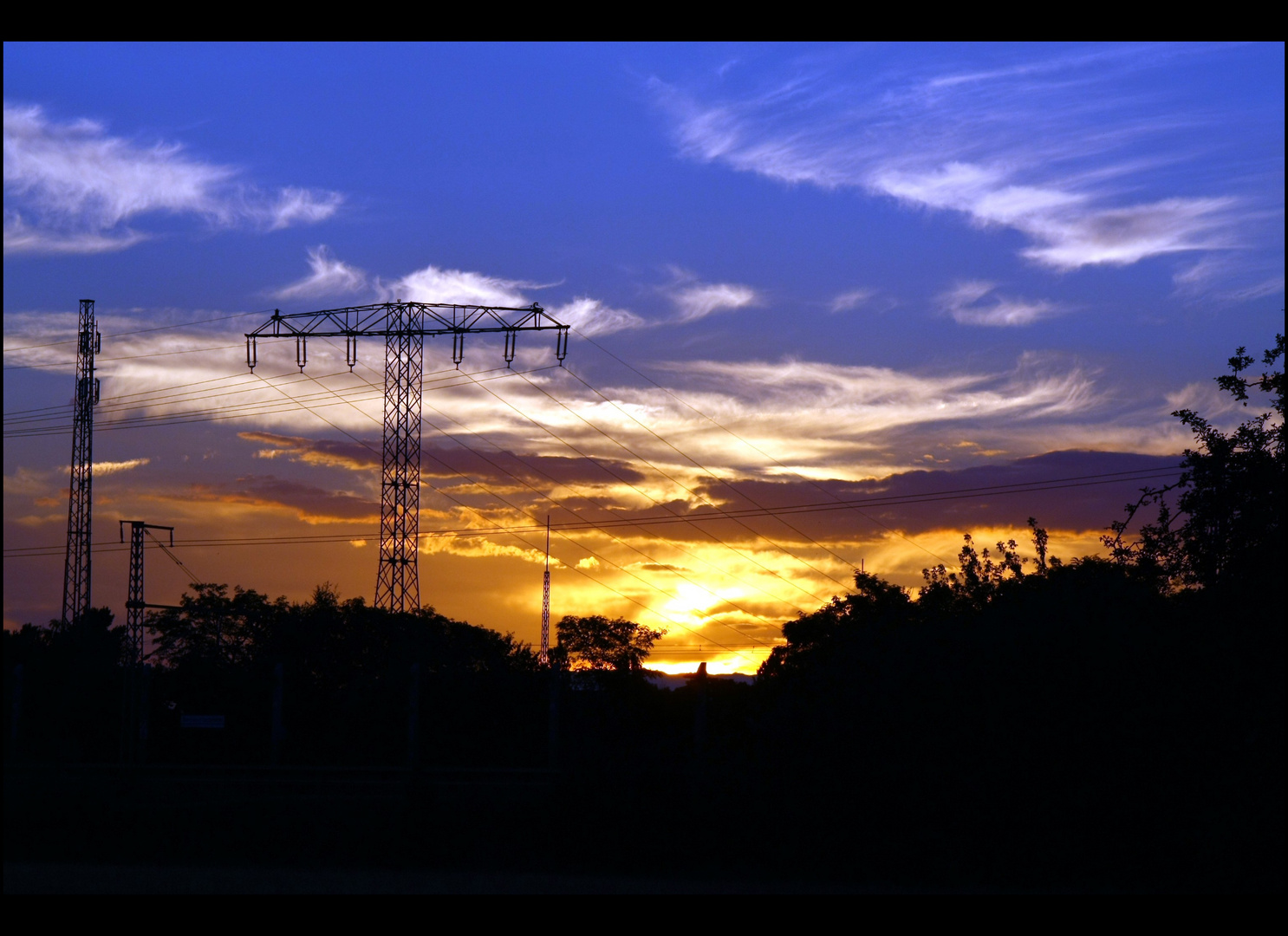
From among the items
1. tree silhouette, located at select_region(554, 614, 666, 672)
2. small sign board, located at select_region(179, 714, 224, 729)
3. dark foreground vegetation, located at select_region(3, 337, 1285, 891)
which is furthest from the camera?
tree silhouette, located at select_region(554, 614, 666, 672)

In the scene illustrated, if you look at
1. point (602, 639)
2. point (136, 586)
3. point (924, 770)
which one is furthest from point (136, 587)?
point (602, 639)

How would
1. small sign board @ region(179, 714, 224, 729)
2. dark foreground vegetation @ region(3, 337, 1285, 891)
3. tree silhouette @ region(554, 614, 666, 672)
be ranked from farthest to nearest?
tree silhouette @ region(554, 614, 666, 672)
small sign board @ region(179, 714, 224, 729)
dark foreground vegetation @ region(3, 337, 1285, 891)

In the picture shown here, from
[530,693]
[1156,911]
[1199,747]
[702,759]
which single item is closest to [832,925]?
[1156,911]

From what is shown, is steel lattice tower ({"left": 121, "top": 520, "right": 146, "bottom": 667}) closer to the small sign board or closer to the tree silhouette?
the small sign board

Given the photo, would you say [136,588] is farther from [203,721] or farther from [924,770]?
[924,770]

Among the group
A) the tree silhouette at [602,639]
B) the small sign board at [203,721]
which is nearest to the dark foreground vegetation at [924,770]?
the small sign board at [203,721]

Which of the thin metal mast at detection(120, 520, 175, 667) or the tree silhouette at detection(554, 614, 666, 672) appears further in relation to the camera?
the tree silhouette at detection(554, 614, 666, 672)

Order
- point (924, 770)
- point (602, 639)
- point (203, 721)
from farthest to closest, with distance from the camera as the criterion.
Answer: point (602, 639), point (203, 721), point (924, 770)

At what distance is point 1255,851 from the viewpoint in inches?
747

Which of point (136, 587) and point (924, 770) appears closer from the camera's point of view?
point (924, 770)

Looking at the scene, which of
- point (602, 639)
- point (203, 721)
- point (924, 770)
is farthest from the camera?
point (602, 639)

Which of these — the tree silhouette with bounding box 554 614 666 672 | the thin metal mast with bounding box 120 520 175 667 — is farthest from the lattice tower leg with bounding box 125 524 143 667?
the tree silhouette with bounding box 554 614 666 672
